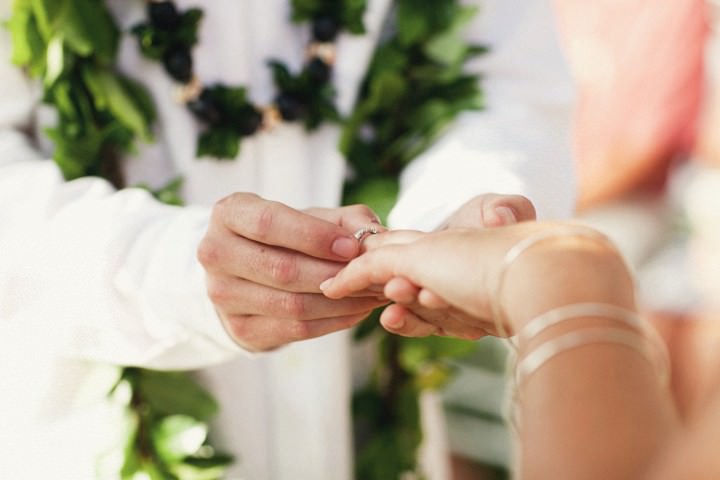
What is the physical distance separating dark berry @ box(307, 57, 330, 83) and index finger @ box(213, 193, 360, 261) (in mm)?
276

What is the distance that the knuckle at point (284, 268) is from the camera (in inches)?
25.5

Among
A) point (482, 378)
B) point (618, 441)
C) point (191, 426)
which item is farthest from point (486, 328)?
point (482, 378)

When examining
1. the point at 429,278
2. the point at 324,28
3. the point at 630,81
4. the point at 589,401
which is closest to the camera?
the point at 589,401

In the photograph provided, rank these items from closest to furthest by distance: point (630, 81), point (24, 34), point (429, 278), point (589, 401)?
point (589, 401) < point (429, 278) < point (24, 34) < point (630, 81)

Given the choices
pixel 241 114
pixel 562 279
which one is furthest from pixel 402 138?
pixel 562 279

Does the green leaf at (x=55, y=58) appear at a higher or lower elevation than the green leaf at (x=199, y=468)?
higher

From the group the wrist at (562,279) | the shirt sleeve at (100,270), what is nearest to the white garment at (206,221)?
the shirt sleeve at (100,270)

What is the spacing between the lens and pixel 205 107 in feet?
2.74

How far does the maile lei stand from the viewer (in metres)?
0.81

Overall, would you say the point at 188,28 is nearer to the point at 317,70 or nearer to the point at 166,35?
the point at 166,35

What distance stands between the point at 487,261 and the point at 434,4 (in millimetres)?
533

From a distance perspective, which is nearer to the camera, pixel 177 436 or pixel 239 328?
pixel 239 328

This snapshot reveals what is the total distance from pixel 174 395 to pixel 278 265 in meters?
0.29

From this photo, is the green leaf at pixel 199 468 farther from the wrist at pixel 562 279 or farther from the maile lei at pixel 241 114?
the wrist at pixel 562 279
